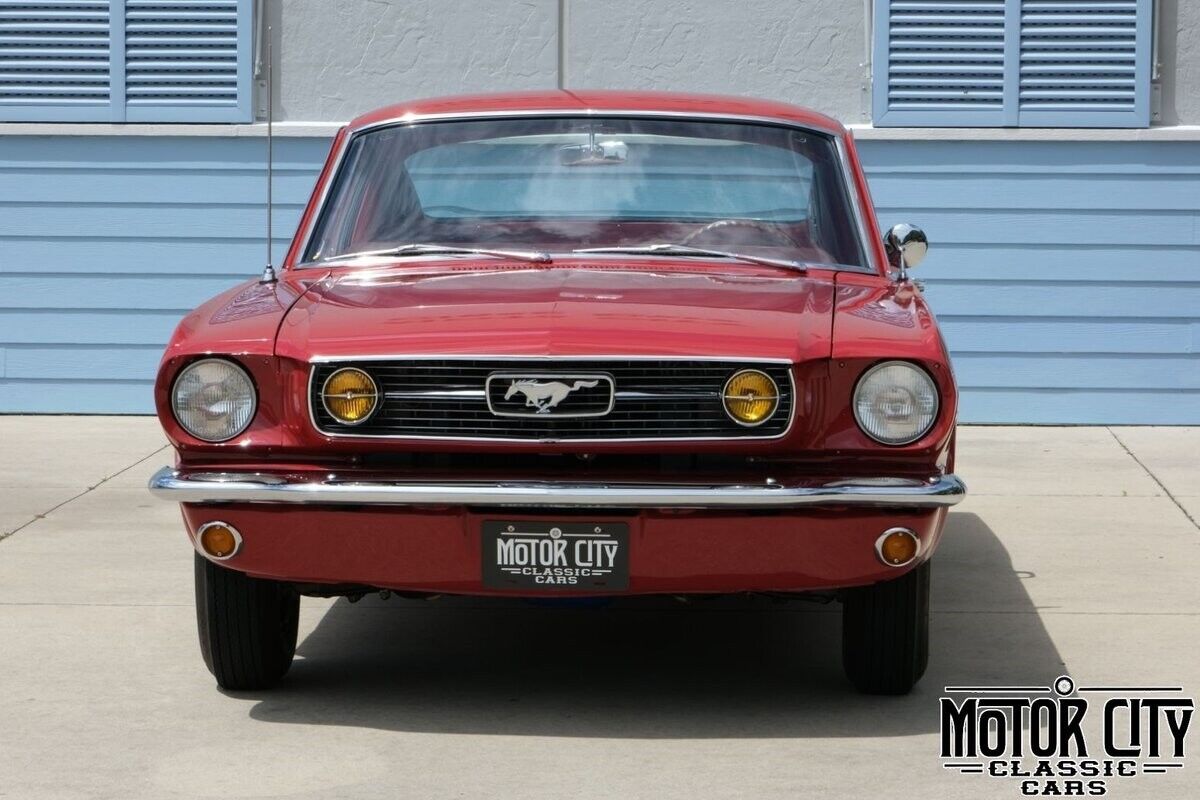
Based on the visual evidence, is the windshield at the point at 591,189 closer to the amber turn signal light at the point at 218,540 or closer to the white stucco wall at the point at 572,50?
the amber turn signal light at the point at 218,540

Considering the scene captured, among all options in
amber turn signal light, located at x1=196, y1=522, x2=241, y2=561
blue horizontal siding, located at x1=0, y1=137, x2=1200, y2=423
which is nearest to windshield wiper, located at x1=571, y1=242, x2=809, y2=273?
amber turn signal light, located at x1=196, y1=522, x2=241, y2=561

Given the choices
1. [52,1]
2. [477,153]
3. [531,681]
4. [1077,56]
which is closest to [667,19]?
[1077,56]

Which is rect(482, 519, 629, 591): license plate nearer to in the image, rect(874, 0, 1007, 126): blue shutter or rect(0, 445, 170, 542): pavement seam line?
rect(0, 445, 170, 542): pavement seam line

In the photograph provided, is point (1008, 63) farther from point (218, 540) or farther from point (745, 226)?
point (218, 540)

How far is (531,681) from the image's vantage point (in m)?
4.99

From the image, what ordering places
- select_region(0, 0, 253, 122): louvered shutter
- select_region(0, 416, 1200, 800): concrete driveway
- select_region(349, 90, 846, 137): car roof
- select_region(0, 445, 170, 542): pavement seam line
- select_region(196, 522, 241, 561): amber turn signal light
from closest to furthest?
select_region(0, 416, 1200, 800): concrete driveway < select_region(196, 522, 241, 561): amber turn signal light < select_region(349, 90, 846, 137): car roof < select_region(0, 445, 170, 542): pavement seam line < select_region(0, 0, 253, 122): louvered shutter

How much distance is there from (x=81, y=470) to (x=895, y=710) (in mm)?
5214

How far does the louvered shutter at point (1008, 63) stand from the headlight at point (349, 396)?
6.80 meters

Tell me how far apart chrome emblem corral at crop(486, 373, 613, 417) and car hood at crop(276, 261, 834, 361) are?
62 mm

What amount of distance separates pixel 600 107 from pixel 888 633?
1888mm

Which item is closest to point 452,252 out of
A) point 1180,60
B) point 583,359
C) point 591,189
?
point 591,189

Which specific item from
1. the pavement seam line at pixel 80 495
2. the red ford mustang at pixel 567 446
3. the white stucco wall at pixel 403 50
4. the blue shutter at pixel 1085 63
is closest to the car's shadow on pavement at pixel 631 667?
the red ford mustang at pixel 567 446

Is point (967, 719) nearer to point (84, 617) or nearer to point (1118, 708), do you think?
point (1118, 708)

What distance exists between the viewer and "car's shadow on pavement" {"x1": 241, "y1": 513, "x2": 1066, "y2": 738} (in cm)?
462
